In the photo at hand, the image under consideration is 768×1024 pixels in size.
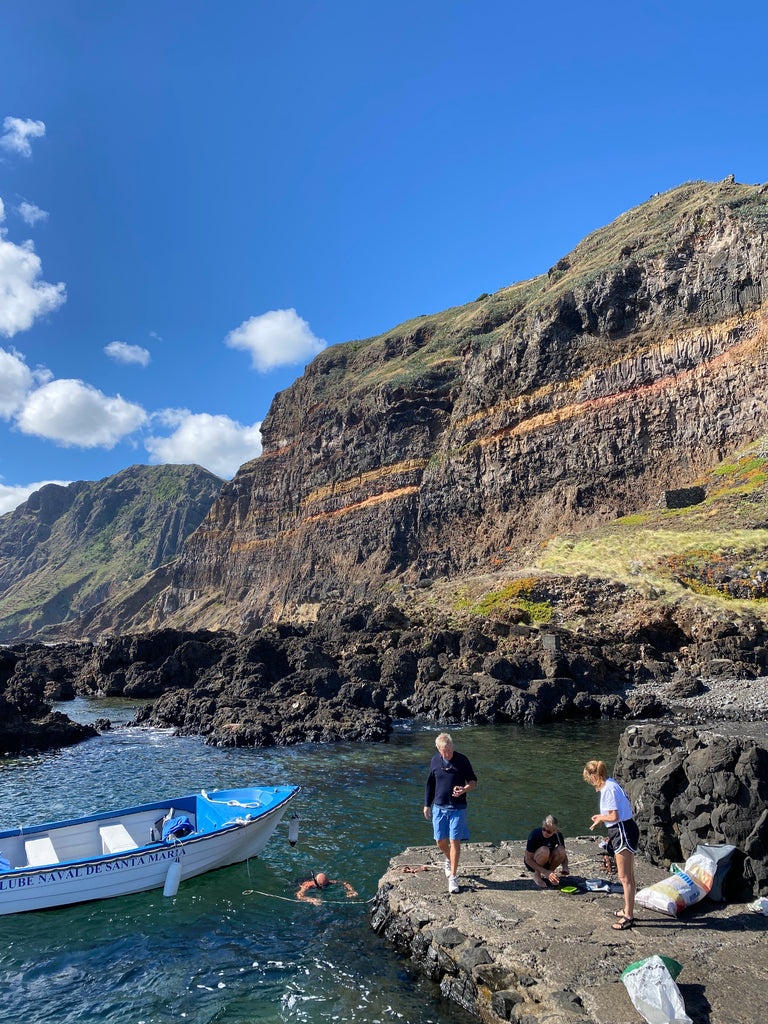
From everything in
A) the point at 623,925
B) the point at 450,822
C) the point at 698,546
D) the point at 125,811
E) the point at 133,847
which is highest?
the point at 698,546

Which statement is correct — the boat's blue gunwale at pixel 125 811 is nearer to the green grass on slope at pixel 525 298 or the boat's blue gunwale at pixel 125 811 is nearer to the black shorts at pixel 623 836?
the black shorts at pixel 623 836

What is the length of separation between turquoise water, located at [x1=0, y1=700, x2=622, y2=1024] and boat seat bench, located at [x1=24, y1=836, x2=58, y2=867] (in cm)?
131

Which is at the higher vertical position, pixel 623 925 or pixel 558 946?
pixel 623 925

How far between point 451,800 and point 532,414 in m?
65.8

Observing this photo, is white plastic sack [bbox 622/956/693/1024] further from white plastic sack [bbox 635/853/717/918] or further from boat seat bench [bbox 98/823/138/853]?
boat seat bench [bbox 98/823/138/853]

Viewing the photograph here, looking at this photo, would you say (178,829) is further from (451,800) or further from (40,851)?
(451,800)

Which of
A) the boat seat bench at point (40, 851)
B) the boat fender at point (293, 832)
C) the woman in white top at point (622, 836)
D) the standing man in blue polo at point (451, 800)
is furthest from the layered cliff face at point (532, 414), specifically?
the boat seat bench at point (40, 851)

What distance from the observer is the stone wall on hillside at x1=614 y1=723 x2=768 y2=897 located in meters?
8.98

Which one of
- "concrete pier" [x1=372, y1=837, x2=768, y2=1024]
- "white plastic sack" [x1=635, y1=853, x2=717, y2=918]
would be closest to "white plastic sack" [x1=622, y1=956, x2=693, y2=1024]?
"concrete pier" [x1=372, y1=837, x2=768, y2=1024]

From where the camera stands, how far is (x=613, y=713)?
97.5ft

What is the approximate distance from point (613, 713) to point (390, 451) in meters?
63.4

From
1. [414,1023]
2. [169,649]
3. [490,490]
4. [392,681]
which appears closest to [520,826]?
[414,1023]

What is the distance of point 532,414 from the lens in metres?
71.6

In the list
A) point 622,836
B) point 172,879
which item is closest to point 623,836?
point 622,836
